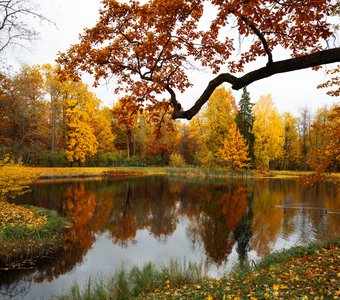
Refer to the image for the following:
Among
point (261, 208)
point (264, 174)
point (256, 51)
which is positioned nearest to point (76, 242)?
point (256, 51)

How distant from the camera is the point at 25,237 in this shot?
9188 millimetres

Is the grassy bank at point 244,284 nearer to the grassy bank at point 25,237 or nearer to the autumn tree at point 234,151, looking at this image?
the grassy bank at point 25,237

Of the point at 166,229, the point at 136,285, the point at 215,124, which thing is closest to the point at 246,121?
the point at 215,124

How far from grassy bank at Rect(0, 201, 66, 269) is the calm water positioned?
0.44m

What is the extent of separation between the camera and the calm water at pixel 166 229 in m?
8.23

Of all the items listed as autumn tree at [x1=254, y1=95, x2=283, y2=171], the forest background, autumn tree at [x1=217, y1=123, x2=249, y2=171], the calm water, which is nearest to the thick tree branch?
the calm water

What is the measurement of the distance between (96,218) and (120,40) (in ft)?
33.1

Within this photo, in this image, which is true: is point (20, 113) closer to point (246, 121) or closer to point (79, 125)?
point (79, 125)

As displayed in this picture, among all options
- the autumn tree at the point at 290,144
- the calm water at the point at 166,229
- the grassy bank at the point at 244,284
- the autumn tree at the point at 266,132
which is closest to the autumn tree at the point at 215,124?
the autumn tree at the point at 266,132

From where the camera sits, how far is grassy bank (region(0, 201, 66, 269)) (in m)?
8.36

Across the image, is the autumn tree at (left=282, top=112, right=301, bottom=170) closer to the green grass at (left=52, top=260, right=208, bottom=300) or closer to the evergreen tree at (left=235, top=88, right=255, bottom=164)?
the evergreen tree at (left=235, top=88, right=255, bottom=164)

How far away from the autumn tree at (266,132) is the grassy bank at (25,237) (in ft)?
105

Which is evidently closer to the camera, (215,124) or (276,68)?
(276,68)

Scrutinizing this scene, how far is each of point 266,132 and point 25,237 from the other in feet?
115
